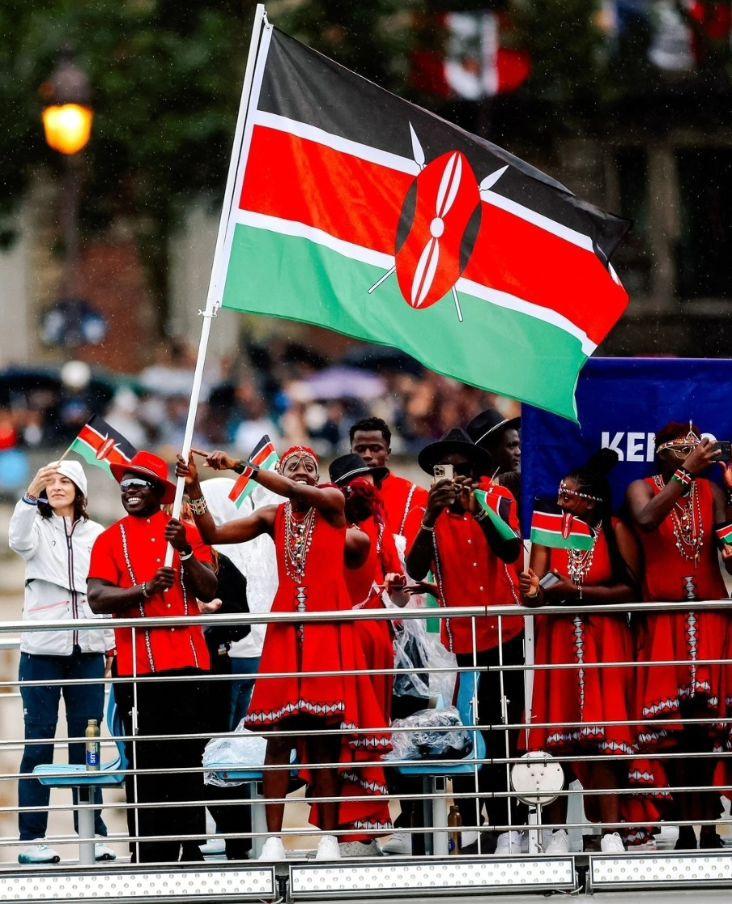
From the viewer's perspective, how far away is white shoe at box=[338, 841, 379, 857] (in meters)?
8.01

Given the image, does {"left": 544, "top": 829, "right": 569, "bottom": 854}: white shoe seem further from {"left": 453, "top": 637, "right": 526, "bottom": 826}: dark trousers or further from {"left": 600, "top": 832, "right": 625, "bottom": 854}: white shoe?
{"left": 453, "top": 637, "right": 526, "bottom": 826}: dark trousers

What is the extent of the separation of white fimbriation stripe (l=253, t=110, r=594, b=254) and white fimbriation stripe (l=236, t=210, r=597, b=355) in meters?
0.34

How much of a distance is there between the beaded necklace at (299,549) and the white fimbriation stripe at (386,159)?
1.58 metres

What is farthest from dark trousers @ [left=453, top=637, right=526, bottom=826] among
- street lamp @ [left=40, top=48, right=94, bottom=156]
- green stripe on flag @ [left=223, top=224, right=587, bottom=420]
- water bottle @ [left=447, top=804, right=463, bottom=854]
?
street lamp @ [left=40, top=48, right=94, bottom=156]

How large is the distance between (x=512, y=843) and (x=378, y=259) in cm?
257

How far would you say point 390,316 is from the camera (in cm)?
814

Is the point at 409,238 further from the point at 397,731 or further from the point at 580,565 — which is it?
the point at 397,731

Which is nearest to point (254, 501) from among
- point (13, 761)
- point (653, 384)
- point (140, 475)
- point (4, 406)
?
point (140, 475)

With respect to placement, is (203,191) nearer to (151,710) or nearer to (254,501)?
(254,501)

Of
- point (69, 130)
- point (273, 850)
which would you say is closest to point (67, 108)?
point (69, 130)

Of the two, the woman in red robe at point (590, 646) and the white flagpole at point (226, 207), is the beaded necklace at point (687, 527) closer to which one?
the woman in red robe at point (590, 646)

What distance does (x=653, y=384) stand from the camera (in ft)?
28.0

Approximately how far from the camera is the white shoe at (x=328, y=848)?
7746mm

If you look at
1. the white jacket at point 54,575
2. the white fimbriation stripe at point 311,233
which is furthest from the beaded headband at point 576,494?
the white jacket at point 54,575
